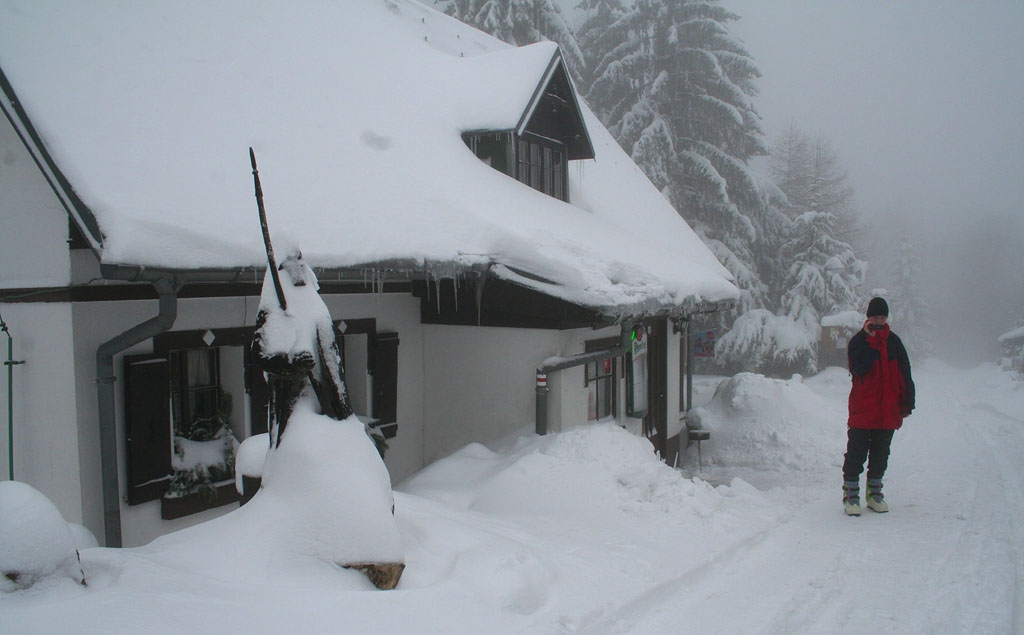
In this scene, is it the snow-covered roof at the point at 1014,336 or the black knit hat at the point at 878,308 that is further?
the snow-covered roof at the point at 1014,336

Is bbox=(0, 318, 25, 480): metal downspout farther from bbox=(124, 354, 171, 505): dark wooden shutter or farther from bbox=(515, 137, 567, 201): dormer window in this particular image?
Result: bbox=(515, 137, 567, 201): dormer window

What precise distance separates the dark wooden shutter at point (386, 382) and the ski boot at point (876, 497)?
4.76 metres

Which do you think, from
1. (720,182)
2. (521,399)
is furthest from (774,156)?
(521,399)

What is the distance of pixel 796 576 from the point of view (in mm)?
4504

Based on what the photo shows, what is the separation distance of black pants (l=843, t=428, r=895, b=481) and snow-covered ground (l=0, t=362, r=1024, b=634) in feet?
1.38

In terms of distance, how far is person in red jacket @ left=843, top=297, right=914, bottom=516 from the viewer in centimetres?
594

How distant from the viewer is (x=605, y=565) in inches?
169

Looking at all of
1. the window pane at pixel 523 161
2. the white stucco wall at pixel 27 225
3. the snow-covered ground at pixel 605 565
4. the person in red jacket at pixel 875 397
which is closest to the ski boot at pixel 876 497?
the person in red jacket at pixel 875 397

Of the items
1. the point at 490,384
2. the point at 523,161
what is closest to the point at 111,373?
the point at 490,384

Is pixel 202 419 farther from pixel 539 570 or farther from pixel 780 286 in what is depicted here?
pixel 780 286

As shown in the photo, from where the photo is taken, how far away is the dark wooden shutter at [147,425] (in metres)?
4.99

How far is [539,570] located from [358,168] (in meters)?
4.70

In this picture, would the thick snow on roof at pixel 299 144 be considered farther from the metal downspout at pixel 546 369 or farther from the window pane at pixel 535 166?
the metal downspout at pixel 546 369

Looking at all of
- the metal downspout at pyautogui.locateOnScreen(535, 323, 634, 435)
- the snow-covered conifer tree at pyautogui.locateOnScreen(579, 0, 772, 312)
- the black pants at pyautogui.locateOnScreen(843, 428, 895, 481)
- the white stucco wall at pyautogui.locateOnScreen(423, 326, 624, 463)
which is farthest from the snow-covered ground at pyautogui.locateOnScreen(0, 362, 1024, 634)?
the snow-covered conifer tree at pyautogui.locateOnScreen(579, 0, 772, 312)
